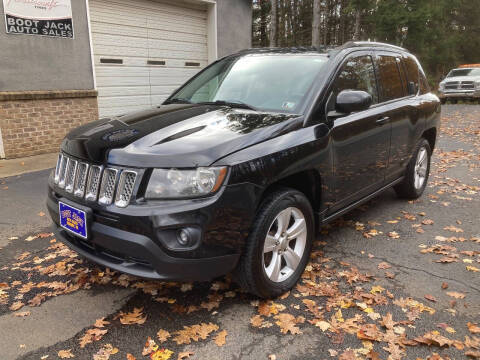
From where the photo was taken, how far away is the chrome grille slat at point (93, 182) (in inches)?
101

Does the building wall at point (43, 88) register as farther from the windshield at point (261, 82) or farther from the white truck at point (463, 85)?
the white truck at point (463, 85)

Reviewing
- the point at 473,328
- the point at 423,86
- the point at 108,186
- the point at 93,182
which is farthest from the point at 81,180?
the point at 423,86

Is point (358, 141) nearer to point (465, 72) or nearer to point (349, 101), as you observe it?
point (349, 101)

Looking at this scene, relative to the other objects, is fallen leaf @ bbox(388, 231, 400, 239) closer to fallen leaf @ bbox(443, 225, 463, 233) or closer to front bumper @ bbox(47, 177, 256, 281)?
fallen leaf @ bbox(443, 225, 463, 233)

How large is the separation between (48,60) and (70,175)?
18.8 ft

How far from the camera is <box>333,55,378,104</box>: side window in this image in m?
3.47

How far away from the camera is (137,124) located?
9.87ft

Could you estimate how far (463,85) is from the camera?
19.4 m

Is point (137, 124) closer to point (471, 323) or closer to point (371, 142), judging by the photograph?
point (371, 142)

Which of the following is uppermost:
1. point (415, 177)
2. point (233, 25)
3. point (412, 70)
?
point (233, 25)

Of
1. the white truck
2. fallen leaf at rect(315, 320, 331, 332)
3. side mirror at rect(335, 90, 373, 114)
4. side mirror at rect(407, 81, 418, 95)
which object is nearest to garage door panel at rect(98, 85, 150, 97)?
side mirror at rect(407, 81, 418, 95)

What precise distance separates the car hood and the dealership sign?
16.7 feet

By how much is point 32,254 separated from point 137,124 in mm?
1784

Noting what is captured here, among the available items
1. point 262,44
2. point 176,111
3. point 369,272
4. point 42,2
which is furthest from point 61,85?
point 262,44
